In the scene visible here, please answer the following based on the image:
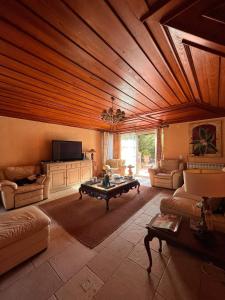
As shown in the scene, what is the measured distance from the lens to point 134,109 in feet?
12.6

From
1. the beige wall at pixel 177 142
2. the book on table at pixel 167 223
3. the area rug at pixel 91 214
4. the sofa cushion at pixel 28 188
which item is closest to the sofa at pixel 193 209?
the book on table at pixel 167 223

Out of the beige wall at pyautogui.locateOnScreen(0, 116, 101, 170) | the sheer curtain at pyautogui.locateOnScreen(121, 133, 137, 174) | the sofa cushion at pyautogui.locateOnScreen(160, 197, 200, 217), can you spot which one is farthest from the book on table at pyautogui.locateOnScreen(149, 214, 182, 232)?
the sheer curtain at pyautogui.locateOnScreen(121, 133, 137, 174)

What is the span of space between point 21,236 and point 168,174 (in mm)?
4325

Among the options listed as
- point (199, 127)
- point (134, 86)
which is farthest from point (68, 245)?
point (199, 127)

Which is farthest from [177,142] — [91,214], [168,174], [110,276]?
[110,276]

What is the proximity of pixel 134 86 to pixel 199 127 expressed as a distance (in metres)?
3.61

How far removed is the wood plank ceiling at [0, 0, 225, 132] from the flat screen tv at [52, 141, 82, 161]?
1.97 metres

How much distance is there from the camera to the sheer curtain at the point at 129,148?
6.90 meters

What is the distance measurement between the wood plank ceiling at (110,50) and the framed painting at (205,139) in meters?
1.93

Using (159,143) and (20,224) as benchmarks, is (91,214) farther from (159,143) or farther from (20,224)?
(159,143)

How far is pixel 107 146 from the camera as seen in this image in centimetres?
703

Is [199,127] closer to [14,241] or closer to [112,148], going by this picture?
[112,148]

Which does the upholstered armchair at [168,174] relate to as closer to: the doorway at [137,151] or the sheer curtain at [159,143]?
the sheer curtain at [159,143]

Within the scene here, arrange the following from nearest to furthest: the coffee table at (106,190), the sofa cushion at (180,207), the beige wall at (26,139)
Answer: the sofa cushion at (180,207), the coffee table at (106,190), the beige wall at (26,139)
